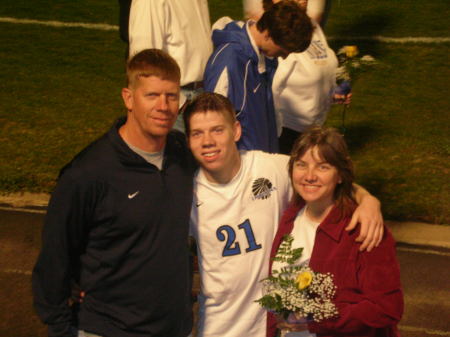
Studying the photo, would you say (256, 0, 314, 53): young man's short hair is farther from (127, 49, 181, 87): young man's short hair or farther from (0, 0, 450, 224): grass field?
(0, 0, 450, 224): grass field

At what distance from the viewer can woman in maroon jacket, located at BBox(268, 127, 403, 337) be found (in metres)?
3.48

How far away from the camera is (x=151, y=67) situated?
3557 millimetres

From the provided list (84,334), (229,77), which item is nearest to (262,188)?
(229,77)

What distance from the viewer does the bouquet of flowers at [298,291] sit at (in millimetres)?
3412

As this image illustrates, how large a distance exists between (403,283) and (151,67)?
454cm

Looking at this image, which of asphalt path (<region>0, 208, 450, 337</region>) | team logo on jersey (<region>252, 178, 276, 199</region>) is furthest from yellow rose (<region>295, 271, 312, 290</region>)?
asphalt path (<region>0, 208, 450, 337</region>)

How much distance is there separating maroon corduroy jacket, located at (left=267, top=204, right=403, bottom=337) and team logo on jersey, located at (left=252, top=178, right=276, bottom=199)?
1.39ft

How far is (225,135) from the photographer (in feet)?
12.5

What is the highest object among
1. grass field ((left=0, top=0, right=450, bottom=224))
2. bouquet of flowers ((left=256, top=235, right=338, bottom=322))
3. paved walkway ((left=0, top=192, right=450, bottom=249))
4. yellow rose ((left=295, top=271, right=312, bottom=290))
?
yellow rose ((left=295, top=271, right=312, bottom=290))

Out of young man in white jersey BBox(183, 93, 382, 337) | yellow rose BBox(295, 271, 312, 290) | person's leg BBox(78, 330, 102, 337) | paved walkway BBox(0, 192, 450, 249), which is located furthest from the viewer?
paved walkway BBox(0, 192, 450, 249)

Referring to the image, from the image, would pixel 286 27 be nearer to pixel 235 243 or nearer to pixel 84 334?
pixel 235 243

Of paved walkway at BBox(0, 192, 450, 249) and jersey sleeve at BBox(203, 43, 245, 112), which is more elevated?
jersey sleeve at BBox(203, 43, 245, 112)

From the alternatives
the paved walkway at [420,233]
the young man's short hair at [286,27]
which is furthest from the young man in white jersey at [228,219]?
the paved walkway at [420,233]

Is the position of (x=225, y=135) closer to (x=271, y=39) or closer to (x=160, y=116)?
(x=160, y=116)
